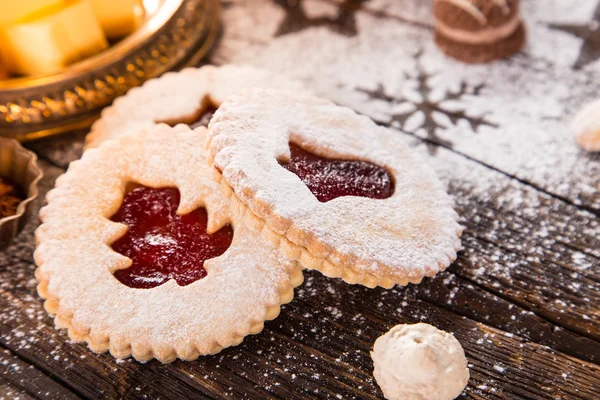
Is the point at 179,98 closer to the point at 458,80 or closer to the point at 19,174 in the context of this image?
the point at 19,174

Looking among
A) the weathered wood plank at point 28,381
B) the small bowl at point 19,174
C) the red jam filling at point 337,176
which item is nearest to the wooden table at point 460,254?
the weathered wood plank at point 28,381

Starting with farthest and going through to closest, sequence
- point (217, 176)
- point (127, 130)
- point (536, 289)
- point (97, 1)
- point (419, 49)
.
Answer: point (419, 49), point (97, 1), point (127, 130), point (536, 289), point (217, 176)

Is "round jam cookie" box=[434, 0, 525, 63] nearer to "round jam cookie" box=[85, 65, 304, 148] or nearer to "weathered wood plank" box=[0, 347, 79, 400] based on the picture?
"round jam cookie" box=[85, 65, 304, 148]

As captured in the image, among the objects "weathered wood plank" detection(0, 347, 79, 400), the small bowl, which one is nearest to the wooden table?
"weathered wood plank" detection(0, 347, 79, 400)

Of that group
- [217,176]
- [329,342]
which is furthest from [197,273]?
[329,342]

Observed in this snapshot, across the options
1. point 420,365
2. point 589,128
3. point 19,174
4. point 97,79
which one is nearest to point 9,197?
point 19,174

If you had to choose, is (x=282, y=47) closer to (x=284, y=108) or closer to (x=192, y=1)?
(x=192, y=1)

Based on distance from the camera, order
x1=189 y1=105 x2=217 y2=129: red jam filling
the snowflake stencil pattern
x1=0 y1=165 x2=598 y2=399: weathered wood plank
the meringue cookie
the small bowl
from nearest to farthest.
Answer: the meringue cookie < x1=0 y1=165 x2=598 y2=399: weathered wood plank < the small bowl < x1=189 y1=105 x2=217 y2=129: red jam filling < the snowflake stencil pattern
